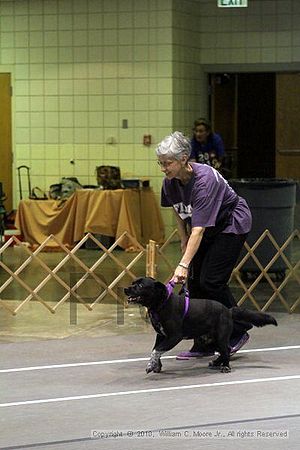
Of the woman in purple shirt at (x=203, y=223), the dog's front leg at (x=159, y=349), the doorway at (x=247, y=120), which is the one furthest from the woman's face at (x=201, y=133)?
the dog's front leg at (x=159, y=349)

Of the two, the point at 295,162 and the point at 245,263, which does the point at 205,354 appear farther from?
the point at 295,162

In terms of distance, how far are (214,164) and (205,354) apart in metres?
5.38

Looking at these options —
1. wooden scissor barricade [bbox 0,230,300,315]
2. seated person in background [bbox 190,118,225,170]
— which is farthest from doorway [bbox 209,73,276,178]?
wooden scissor barricade [bbox 0,230,300,315]

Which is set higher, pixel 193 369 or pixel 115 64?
pixel 115 64

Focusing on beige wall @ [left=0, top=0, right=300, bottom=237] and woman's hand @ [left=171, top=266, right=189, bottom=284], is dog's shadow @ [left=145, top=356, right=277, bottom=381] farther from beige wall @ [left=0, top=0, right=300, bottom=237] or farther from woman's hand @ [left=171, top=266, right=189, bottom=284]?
beige wall @ [left=0, top=0, right=300, bottom=237]

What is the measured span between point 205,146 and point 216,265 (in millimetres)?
5781

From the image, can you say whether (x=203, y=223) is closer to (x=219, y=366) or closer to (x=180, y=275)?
(x=180, y=275)

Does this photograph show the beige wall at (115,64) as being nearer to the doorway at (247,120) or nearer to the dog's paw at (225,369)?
the doorway at (247,120)

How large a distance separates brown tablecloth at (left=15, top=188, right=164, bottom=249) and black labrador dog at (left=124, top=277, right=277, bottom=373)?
6.35m

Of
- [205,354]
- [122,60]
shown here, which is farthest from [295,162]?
[205,354]

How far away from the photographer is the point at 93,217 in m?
13.3

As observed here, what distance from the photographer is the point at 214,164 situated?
12.3m

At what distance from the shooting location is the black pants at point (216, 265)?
6938mm

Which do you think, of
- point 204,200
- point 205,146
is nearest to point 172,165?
point 204,200
